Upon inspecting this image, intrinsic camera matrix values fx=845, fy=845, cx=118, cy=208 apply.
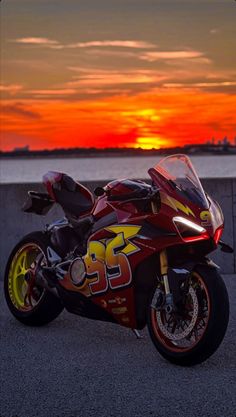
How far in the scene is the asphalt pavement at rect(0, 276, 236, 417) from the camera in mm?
4715

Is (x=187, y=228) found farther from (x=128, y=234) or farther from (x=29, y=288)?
(x=29, y=288)

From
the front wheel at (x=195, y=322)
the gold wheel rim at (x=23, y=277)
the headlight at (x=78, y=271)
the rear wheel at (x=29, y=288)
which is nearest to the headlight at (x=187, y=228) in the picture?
the front wheel at (x=195, y=322)

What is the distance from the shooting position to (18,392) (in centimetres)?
509

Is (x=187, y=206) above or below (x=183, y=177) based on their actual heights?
below

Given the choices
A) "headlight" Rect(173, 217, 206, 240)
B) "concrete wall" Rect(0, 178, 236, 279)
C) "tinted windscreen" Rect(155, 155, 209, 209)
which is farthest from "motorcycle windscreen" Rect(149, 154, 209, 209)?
"concrete wall" Rect(0, 178, 236, 279)

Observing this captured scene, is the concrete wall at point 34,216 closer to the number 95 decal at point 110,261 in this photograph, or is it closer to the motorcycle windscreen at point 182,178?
the number 95 decal at point 110,261

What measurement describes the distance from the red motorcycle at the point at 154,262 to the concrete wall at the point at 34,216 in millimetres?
3301

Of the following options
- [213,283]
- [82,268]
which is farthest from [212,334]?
[82,268]

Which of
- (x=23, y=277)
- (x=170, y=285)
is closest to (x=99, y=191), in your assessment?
(x=170, y=285)

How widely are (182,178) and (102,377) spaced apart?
1.43 meters

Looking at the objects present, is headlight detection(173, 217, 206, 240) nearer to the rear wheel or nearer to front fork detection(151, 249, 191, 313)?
front fork detection(151, 249, 191, 313)

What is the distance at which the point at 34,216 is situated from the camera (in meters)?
9.95

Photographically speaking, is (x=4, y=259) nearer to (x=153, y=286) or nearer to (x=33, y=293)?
(x=33, y=293)

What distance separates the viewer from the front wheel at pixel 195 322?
215 inches
